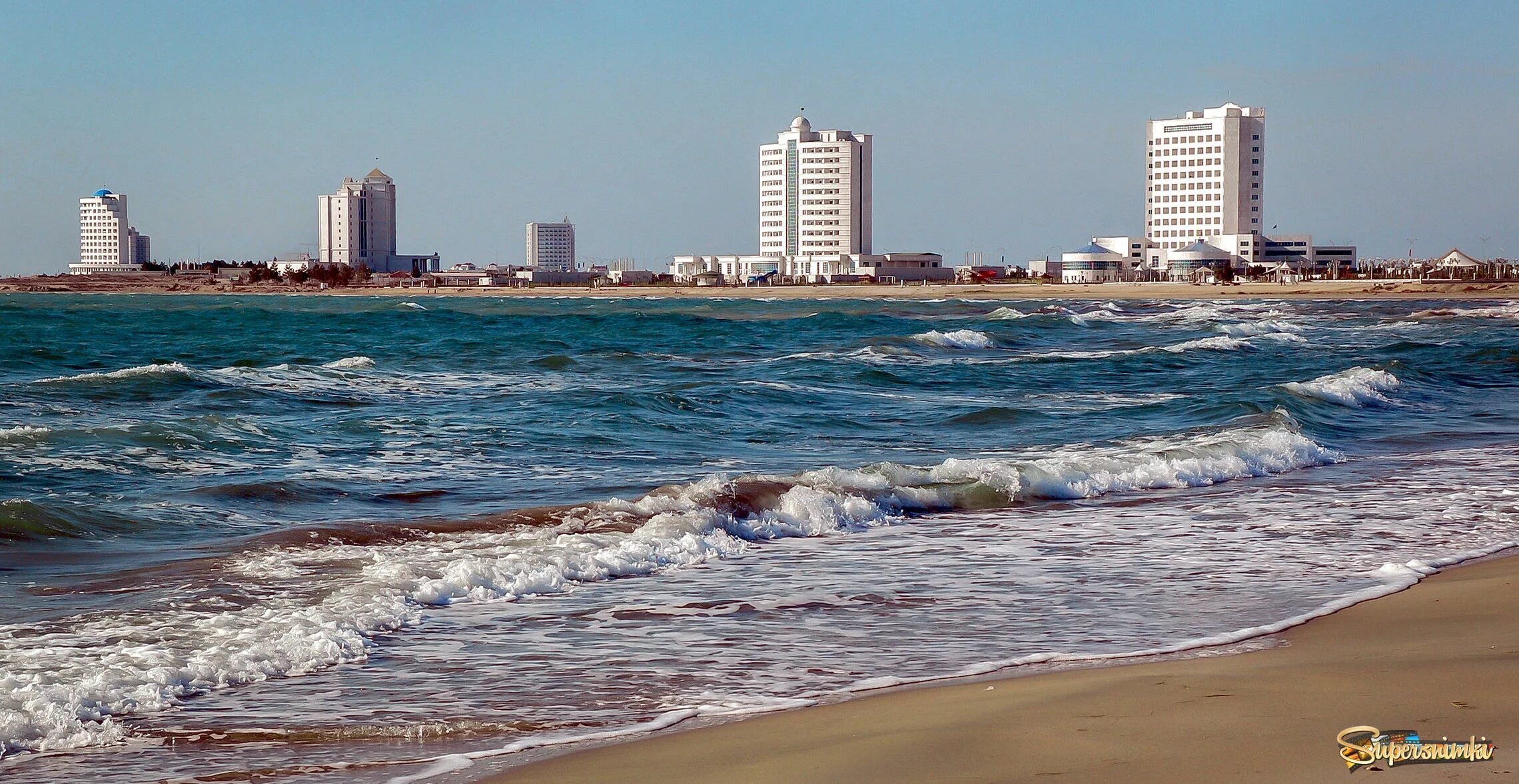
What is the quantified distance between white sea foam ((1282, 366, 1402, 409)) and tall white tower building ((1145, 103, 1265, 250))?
457 ft

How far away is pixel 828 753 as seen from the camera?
3.87 meters

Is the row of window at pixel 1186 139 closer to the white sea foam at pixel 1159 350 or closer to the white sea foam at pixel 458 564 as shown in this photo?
the white sea foam at pixel 1159 350

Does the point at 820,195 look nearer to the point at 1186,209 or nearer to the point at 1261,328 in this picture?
the point at 1186,209

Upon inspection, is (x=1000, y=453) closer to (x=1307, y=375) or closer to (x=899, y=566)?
(x=899, y=566)

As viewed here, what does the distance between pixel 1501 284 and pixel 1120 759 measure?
317ft

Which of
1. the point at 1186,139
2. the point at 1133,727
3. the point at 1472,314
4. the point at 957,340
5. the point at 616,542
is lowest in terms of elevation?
the point at 616,542

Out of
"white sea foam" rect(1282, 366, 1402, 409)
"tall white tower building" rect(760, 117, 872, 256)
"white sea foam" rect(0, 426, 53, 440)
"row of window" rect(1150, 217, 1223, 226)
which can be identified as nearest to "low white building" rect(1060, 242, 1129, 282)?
"row of window" rect(1150, 217, 1223, 226)

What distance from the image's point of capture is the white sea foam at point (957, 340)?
1357 inches

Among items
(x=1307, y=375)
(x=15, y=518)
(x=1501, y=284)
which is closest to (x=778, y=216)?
(x=1501, y=284)

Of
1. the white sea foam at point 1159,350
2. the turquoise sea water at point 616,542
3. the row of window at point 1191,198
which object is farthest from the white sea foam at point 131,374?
the row of window at point 1191,198

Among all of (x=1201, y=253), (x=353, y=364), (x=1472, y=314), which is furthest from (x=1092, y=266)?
(x=353, y=364)

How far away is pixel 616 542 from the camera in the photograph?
7918mm

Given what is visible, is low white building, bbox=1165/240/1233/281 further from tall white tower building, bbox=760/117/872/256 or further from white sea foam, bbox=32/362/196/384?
white sea foam, bbox=32/362/196/384

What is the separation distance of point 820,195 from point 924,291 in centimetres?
7502
